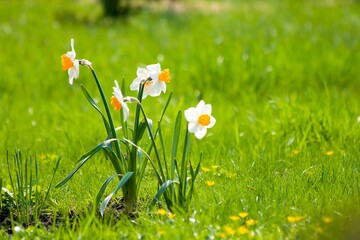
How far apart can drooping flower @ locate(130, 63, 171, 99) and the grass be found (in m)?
0.51

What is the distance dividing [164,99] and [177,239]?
2910 mm

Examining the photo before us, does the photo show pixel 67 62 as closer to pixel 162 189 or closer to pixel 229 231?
pixel 162 189

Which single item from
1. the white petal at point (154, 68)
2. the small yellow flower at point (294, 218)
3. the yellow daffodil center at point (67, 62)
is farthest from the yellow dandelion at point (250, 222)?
→ the yellow daffodil center at point (67, 62)

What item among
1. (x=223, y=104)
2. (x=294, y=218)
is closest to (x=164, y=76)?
(x=294, y=218)

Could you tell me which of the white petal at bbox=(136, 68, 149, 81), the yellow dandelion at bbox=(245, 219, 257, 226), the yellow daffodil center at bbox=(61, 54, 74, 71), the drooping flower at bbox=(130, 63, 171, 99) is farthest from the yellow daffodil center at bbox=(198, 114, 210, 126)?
the yellow daffodil center at bbox=(61, 54, 74, 71)

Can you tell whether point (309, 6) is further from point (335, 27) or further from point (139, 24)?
point (139, 24)

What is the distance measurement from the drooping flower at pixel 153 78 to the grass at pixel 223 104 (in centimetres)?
51

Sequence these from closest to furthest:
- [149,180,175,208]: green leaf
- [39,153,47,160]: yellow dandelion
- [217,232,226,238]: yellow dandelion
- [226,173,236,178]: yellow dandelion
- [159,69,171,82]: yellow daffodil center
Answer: [217,232,226,238]: yellow dandelion → [149,180,175,208]: green leaf → [159,69,171,82]: yellow daffodil center → [226,173,236,178]: yellow dandelion → [39,153,47,160]: yellow dandelion

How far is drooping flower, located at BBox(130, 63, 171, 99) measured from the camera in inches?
117

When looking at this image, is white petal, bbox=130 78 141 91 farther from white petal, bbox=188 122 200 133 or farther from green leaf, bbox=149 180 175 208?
green leaf, bbox=149 180 175 208

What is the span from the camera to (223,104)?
203 inches

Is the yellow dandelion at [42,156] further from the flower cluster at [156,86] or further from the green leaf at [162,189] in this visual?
the green leaf at [162,189]

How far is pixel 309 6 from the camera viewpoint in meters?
10.0

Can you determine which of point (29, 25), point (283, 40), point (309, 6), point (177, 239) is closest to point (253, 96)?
point (283, 40)
